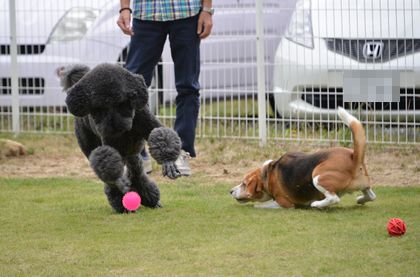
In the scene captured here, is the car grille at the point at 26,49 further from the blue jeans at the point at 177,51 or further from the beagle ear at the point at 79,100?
the beagle ear at the point at 79,100

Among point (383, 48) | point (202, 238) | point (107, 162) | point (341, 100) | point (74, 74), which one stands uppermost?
point (383, 48)

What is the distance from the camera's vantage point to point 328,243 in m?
5.18

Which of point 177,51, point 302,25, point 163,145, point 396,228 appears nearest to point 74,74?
point 163,145

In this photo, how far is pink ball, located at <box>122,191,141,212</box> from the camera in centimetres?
619

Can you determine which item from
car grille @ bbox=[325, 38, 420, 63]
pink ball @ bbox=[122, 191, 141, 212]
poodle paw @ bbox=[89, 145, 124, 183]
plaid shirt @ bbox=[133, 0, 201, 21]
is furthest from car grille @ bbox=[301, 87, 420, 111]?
poodle paw @ bbox=[89, 145, 124, 183]

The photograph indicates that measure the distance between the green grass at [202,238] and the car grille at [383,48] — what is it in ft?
5.98

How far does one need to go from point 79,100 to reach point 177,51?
6.87 ft

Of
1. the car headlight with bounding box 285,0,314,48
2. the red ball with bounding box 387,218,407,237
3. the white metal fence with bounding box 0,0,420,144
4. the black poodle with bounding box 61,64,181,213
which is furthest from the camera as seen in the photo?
the car headlight with bounding box 285,0,314,48

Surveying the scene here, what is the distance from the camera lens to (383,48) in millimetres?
8547

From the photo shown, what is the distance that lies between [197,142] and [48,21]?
204 cm

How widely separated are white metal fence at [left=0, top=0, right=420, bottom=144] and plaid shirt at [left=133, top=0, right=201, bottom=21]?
63.6 inches

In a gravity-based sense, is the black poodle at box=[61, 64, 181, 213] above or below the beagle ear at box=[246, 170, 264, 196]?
above

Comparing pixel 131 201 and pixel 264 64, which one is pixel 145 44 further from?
pixel 264 64

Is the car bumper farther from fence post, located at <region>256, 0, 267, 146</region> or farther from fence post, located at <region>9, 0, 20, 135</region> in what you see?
fence post, located at <region>9, 0, 20, 135</region>
